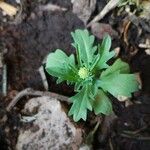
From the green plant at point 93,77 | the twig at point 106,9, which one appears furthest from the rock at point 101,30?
the green plant at point 93,77

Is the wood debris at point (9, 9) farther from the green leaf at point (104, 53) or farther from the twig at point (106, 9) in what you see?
the green leaf at point (104, 53)

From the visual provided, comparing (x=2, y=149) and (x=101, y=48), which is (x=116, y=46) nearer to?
(x=101, y=48)

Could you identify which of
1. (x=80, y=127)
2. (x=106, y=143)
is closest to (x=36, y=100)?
(x=80, y=127)

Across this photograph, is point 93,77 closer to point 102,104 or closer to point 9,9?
point 102,104

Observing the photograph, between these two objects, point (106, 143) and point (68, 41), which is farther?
point (68, 41)

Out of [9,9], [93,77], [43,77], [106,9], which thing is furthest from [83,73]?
[9,9]

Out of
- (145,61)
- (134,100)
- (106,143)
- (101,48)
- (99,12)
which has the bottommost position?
(106,143)

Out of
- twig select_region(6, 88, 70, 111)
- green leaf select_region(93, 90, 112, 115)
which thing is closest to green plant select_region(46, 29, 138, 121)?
green leaf select_region(93, 90, 112, 115)
